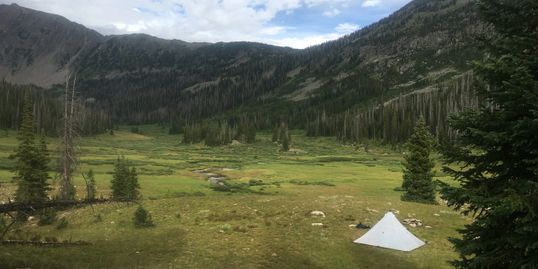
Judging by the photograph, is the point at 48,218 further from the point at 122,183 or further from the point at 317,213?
the point at 317,213

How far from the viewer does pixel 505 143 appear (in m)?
11.4

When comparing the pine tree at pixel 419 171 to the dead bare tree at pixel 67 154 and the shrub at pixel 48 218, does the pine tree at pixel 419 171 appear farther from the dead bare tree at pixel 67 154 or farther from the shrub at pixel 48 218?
the shrub at pixel 48 218

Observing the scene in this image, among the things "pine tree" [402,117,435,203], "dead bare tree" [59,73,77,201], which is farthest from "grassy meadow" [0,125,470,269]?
"pine tree" [402,117,435,203]

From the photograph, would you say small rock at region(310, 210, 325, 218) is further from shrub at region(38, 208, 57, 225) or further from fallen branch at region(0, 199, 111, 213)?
fallen branch at region(0, 199, 111, 213)

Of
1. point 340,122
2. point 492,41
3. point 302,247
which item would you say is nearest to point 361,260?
point 302,247

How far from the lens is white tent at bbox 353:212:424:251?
81.1ft

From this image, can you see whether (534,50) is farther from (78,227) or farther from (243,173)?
(243,173)

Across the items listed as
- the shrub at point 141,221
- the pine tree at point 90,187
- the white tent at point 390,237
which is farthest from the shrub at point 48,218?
the white tent at point 390,237

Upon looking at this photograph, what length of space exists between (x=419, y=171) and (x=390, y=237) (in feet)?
51.4

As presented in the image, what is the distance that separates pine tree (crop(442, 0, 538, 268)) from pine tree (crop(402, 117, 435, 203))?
27373 millimetres

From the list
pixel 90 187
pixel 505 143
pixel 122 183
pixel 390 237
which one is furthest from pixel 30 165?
pixel 505 143

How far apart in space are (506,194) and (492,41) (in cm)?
418

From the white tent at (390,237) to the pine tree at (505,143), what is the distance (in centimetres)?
1250

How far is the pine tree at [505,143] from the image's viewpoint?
10.4 m
